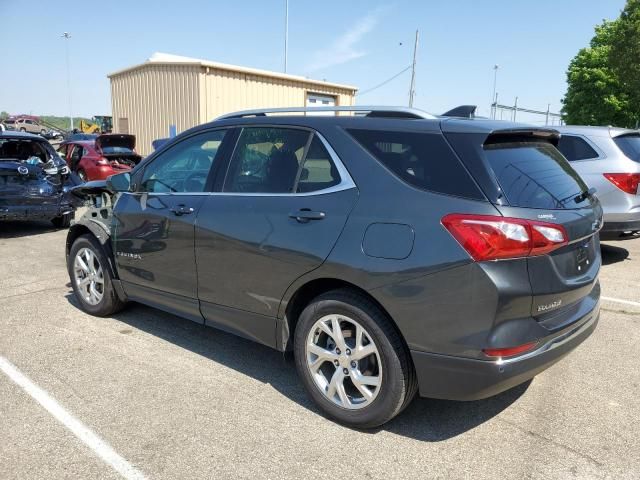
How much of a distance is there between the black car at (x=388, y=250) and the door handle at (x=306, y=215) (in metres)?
0.01

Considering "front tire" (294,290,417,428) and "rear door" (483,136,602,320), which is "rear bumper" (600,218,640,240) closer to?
"rear door" (483,136,602,320)

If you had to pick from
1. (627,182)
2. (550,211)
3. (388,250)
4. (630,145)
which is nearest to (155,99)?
(630,145)

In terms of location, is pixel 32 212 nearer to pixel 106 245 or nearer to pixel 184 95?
pixel 106 245

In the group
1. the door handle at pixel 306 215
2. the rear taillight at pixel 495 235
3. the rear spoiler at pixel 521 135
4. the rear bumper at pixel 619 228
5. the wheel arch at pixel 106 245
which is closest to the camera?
the rear taillight at pixel 495 235

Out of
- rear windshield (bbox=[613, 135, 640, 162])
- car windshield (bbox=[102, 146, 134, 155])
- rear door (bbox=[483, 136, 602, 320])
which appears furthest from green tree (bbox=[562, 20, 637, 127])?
rear door (bbox=[483, 136, 602, 320])

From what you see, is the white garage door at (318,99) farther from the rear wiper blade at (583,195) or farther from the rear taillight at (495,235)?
the rear taillight at (495,235)

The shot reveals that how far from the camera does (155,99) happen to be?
2167cm

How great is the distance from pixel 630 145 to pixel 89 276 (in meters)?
6.25

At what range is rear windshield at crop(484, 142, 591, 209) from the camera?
2.60 metres

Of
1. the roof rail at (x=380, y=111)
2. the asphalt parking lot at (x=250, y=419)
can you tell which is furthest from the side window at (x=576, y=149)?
the roof rail at (x=380, y=111)

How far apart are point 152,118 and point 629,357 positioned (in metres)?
21.3

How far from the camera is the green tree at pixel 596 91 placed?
4162 centimetres

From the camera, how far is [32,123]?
167ft

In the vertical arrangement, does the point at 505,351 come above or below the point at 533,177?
below
